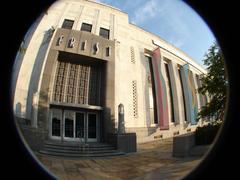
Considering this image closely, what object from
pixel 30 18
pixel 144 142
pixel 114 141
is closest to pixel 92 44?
pixel 114 141

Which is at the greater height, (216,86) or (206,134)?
(216,86)

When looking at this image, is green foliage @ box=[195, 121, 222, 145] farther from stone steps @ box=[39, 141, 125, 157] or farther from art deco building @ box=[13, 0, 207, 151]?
art deco building @ box=[13, 0, 207, 151]

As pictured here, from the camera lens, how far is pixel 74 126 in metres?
16.9

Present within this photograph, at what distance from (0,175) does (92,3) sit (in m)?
21.2

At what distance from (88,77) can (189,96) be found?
14.8 m

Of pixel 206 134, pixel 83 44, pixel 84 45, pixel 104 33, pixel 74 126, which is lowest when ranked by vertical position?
pixel 206 134

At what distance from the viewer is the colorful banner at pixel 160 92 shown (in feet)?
68.4

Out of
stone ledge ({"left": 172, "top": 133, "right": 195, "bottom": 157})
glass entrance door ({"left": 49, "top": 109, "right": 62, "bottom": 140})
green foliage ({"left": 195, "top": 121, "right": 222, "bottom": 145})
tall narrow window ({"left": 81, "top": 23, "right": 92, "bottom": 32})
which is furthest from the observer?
tall narrow window ({"left": 81, "top": 23, "right": 92, "bottom": 32})

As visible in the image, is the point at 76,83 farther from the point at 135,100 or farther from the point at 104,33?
the point at 104,33

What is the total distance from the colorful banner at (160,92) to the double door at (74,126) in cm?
695

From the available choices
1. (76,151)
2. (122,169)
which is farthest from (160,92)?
(122,169)

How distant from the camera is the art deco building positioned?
1526 cm

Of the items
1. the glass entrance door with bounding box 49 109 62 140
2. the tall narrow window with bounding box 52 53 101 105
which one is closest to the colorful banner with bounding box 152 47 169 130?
the tall narrow window with bounding box 52 53 101 105

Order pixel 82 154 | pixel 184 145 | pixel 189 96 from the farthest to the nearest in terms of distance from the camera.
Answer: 1. pixel 189 96
2. pixel 82 154
3. pixel 184 145
